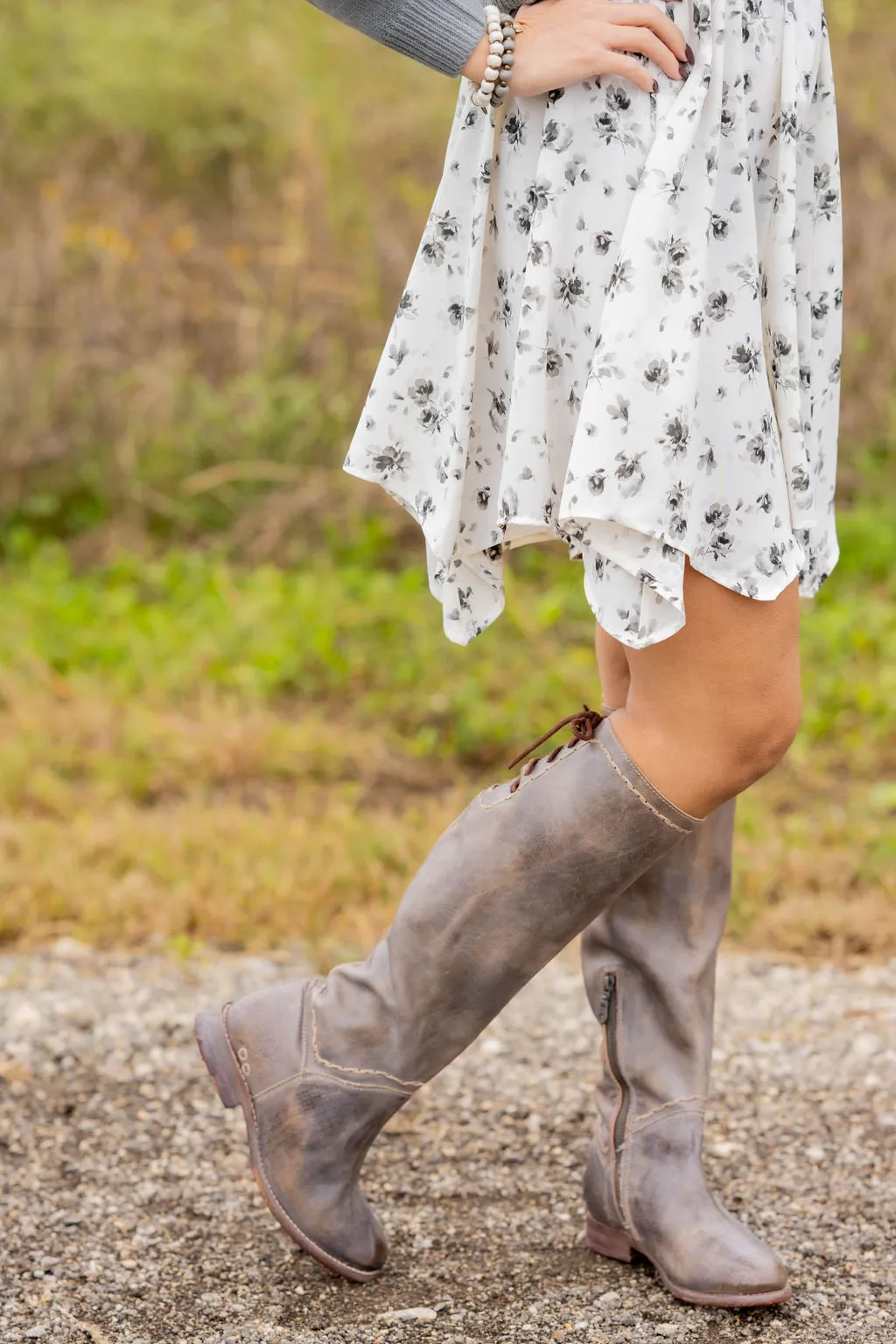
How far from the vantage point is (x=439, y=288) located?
1.62m

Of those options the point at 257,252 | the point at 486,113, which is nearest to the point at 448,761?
the point at 486,113

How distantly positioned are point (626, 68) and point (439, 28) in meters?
0.21

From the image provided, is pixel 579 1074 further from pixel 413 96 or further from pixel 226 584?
pixel 413 96

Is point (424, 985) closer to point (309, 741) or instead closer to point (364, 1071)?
point (364, 1071)

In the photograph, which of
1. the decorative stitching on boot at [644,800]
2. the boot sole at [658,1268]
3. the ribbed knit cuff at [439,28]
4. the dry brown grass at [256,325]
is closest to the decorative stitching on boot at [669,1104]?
the boot sole at [658,1268]

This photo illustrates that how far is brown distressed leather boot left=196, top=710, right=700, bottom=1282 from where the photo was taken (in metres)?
1.55

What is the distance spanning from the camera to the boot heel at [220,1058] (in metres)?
1.74

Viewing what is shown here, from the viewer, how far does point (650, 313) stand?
1.38m

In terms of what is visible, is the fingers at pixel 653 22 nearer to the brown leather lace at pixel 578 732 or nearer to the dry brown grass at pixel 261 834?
the brown leather lace at pixel 578 732

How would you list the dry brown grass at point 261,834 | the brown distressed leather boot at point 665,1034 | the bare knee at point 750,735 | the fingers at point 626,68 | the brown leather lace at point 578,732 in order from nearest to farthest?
the fingers at point 626,68, the bare knee at point 750,735, the brown leather lace at point 578,732, the brown distressed leather boot at point 665,1034, the dry brown grass at point 261,834

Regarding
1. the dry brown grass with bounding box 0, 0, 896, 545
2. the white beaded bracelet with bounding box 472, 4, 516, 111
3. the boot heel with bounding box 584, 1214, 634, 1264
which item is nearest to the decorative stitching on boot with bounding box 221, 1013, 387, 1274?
the boot heel with bounding box 584, 1214, 634, 1264

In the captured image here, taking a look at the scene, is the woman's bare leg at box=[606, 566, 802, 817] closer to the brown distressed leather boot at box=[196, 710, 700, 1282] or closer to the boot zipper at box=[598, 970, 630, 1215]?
the brown distressed leather boot at box=[196, 710, 700, 1282]

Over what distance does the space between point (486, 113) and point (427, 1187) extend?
1356 mm

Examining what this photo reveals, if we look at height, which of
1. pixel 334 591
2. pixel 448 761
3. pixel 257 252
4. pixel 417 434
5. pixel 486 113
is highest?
pixel 257 252
